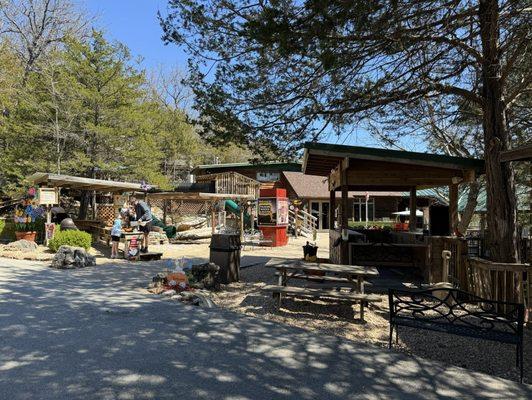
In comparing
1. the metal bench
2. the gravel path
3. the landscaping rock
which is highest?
the landscaping rock

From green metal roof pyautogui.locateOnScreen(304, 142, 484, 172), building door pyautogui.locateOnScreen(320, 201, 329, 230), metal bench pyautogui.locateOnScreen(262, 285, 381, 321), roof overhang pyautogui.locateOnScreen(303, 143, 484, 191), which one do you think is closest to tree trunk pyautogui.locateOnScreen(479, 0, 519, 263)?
green metal roof pyautogui.locateOnScreen(304, 142, 484, 172)

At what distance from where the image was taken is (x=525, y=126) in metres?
11.2

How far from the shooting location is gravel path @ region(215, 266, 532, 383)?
4.62 meters

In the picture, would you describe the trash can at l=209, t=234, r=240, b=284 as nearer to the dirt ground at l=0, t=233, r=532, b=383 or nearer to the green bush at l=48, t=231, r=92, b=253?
the dirt ground at l=0, t=233, r=532, b=383

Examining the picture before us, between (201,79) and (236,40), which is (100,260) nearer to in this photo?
(201,79)

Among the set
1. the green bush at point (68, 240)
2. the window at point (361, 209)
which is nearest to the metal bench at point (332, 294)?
the green bush at point (68, 240)

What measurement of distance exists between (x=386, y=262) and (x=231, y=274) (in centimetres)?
381

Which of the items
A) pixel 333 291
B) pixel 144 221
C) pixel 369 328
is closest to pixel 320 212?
pixel 144 221

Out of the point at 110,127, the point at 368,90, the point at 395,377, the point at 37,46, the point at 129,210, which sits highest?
the point at 37,46

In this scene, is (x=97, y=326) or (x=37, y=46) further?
(x=37, y=46)

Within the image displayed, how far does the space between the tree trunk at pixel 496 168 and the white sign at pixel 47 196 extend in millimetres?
12497

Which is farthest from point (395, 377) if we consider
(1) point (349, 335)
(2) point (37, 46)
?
(2) point (37, 46)

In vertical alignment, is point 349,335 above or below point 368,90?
below

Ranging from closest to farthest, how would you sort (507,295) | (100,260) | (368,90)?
Answer: (507,295) < (368,90) < (100,260)
